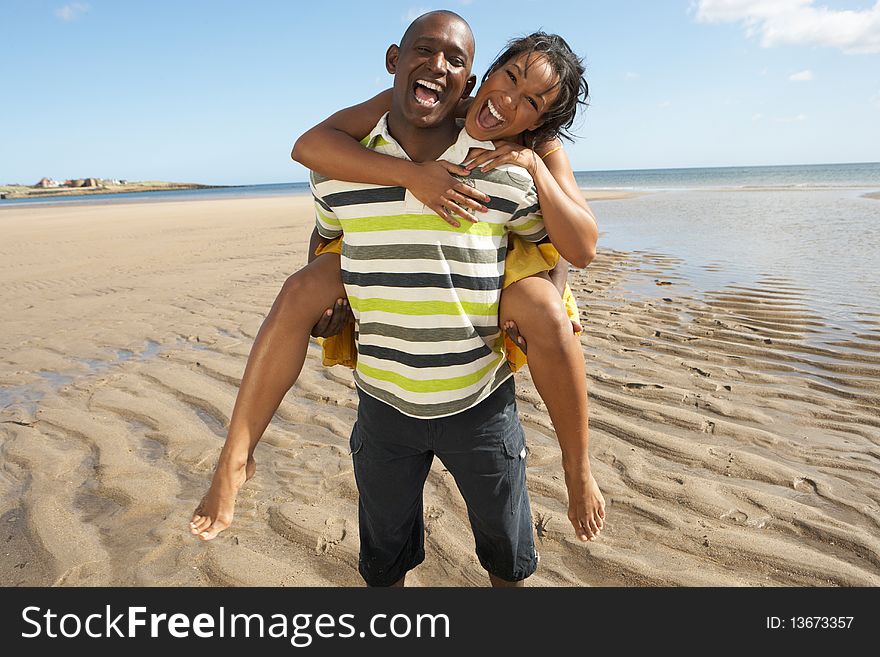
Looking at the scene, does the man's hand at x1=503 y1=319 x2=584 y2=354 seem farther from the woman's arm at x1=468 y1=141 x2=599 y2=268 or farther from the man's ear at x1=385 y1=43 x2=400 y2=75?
the man's ear at x1=385 y1=43 x2=400 y2=75

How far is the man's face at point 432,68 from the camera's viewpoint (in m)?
1.81

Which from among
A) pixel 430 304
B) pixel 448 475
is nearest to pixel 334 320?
pixel 430 304

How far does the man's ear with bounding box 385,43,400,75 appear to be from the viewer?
6.59 feet

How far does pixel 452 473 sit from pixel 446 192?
0.83 m

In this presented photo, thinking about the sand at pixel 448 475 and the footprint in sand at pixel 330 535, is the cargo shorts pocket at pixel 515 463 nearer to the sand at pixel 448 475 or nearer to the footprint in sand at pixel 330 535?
the sand at pixel 448 475

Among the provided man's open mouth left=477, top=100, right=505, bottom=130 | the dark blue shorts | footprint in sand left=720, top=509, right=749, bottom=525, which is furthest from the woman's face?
footprint in sand left=720, top=509, right=749, bottom=525

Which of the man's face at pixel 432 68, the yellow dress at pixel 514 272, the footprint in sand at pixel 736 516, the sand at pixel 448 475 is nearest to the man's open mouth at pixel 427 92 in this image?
the man's face at pixel 432 68

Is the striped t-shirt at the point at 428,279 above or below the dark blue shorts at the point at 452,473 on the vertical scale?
above

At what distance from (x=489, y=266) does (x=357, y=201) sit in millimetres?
414

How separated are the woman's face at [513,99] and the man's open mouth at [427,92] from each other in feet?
0.45

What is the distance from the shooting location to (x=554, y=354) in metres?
1.79

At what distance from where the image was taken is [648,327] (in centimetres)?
596

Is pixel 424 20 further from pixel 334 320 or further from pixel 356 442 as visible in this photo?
pixel 356 442

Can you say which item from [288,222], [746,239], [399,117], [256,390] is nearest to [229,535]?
[256,390]
